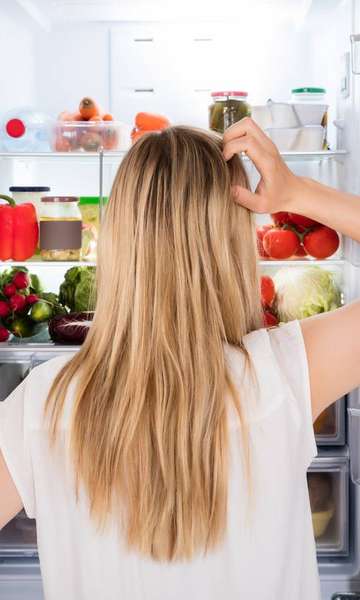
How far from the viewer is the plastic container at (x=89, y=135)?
3.09 metres

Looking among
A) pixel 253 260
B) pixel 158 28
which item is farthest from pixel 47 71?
pixel 253 260

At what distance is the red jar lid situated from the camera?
310 centimetres

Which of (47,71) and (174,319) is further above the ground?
(47,71)

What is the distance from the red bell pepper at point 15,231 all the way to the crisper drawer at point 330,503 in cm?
126

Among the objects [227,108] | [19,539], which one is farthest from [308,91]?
[19,539]

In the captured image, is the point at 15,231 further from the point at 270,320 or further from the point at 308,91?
the point at 308,91

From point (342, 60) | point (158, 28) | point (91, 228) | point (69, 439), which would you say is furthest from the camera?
point (158, 28)

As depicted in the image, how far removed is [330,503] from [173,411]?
2304 mm

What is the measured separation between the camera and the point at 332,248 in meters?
3.09

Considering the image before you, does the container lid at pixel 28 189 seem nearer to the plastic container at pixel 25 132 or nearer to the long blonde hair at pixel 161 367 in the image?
the plastic container at pixel 25 132

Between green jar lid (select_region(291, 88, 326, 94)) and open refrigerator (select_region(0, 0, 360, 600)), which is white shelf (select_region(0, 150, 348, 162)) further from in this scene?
green jar lid (select_region(291, 88, 326, 94))

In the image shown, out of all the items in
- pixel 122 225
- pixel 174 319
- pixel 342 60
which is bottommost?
pixel 174 319

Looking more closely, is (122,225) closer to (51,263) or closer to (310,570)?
(310,570)

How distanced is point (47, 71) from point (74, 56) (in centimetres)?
12
